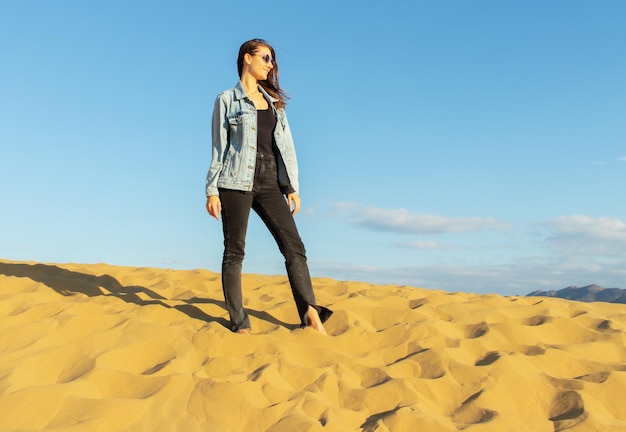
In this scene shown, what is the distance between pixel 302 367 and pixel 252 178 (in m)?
1.38

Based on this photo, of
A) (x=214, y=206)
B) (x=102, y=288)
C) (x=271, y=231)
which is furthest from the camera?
(x=102, y=288)

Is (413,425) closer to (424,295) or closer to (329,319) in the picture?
(329,319)

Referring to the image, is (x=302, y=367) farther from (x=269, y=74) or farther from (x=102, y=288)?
(x=102, y=288)

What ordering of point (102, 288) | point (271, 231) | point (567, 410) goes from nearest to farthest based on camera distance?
point (567, 410) < point (271, 231) < point (102, 288)

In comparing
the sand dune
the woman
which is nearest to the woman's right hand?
the woman

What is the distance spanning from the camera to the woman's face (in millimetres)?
3943

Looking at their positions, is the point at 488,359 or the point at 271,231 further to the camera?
the point at 271,231

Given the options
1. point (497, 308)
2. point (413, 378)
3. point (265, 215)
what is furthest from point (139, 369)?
point (497, 308)

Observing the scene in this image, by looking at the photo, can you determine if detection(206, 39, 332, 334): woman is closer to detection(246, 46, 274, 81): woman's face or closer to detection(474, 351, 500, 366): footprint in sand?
detection(246, 46, 274, 81): woman's face

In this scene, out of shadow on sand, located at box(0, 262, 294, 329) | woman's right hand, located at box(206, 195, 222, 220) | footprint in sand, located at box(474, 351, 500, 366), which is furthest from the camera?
shadow on sand, located at box(0, 262, 294, 329)

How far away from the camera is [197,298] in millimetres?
4984

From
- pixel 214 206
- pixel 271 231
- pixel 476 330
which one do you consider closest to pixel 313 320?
pixel 271 231

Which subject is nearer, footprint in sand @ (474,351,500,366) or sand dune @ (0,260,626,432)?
sand dune @ (0,260,626,432)

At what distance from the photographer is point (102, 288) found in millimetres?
5305
